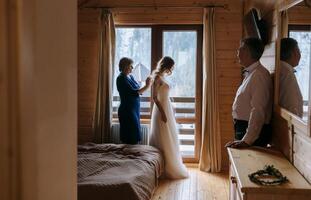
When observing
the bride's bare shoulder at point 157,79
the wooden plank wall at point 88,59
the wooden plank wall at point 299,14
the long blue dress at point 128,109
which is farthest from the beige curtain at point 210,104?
the wooden plank wall at point 299,14

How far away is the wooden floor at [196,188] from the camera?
4.17m

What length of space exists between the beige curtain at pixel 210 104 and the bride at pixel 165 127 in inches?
20.1

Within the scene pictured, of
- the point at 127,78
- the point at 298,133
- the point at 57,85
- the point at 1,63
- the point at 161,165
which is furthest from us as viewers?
the point at 127,78

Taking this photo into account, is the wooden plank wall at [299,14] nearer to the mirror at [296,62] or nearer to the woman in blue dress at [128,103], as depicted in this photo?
the mirror at [296,62]

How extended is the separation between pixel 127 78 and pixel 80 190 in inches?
79.8

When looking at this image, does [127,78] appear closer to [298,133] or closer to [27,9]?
[298,133]

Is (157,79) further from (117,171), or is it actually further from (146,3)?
(117,171)

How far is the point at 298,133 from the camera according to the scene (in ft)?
6.97

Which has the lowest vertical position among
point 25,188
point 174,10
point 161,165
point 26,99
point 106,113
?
point 161,165

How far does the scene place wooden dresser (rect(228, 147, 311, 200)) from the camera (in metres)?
1.79

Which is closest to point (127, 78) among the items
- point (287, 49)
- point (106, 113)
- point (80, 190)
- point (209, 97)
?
point (106, 113)

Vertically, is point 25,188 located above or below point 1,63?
below

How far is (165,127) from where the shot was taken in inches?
191

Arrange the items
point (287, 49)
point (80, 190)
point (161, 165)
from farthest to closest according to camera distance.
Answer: point (161, 165) → point (80, 190) → point (287, 49)
